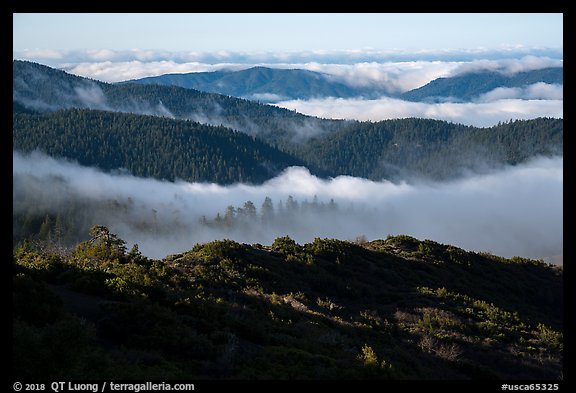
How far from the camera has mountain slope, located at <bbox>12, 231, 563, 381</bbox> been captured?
11.2 meters

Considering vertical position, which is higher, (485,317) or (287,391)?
(485,317)

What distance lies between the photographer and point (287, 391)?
8.90 metres

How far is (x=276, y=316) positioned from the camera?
59.1ft

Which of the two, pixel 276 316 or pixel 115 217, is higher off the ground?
pixel 115 217

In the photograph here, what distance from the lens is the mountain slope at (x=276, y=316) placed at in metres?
11.2

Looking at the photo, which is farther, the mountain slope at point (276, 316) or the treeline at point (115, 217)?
the treeline at point (115, 217)

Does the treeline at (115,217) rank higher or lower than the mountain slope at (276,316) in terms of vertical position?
higher

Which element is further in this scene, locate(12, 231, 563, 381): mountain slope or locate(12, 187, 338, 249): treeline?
locate(12, 187, 338, 249): treeline

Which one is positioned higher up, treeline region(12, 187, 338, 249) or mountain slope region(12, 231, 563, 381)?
treeline region(12, 187, 338, 249)

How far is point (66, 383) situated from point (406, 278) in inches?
1055
